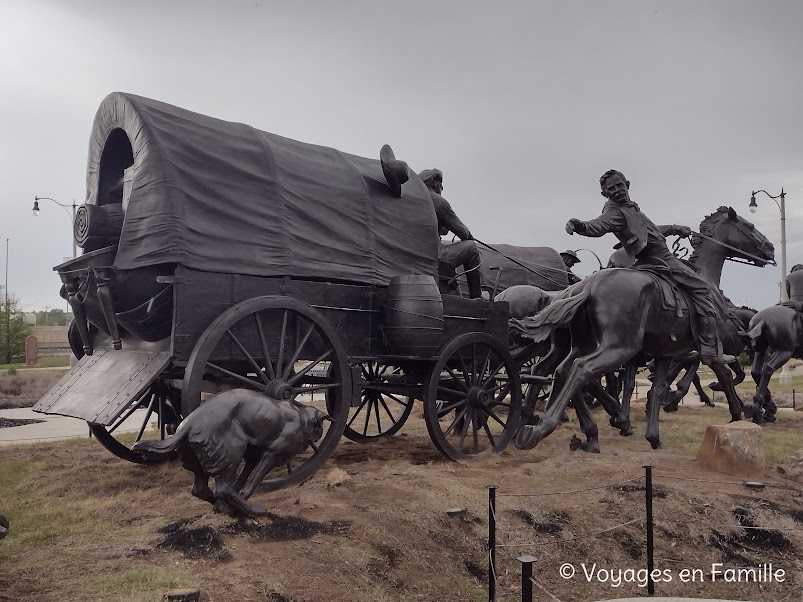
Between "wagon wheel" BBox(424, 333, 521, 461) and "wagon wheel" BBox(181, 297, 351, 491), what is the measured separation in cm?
114

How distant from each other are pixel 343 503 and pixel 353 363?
66.8 inches

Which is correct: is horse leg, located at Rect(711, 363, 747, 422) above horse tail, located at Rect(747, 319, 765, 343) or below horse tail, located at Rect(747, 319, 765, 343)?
below

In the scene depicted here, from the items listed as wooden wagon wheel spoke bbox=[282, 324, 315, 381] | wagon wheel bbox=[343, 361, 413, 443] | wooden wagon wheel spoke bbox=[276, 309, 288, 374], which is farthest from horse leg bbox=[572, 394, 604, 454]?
wooden wagon wheel spoke bbox=[276, 309, 288, 374]

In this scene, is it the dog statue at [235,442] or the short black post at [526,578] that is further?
the dog statue at [235,442]

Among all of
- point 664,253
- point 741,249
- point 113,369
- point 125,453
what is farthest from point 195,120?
point 741,249

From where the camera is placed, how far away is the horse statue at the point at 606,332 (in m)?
6.86

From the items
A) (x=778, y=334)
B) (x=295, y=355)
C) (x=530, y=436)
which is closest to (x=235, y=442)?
(x=295, y=355)

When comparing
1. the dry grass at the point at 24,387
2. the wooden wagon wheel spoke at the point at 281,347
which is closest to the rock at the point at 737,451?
the wooden wagon wheel spoke at the point at 281,347

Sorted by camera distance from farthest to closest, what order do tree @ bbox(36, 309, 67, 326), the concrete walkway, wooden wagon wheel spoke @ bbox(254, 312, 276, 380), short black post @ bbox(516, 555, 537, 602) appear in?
tree @ bbox(36, 309, 67, 326)
the concrete walkway
wooden wagon wheel spoke @ bbox(254, 312, 276, 380)
short black post @ bbox(516, 555, 537, 602)

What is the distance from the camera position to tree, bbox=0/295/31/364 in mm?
25609

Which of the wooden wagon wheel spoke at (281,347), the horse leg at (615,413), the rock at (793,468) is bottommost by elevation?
the rock at (793,468)

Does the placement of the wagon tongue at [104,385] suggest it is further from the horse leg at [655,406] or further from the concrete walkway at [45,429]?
the horse leg at [655,406]

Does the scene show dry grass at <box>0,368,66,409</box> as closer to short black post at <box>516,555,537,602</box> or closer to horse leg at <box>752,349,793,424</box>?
horse leg at <box>752,349,793,424</box>

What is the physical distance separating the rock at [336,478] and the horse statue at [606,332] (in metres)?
1.78
